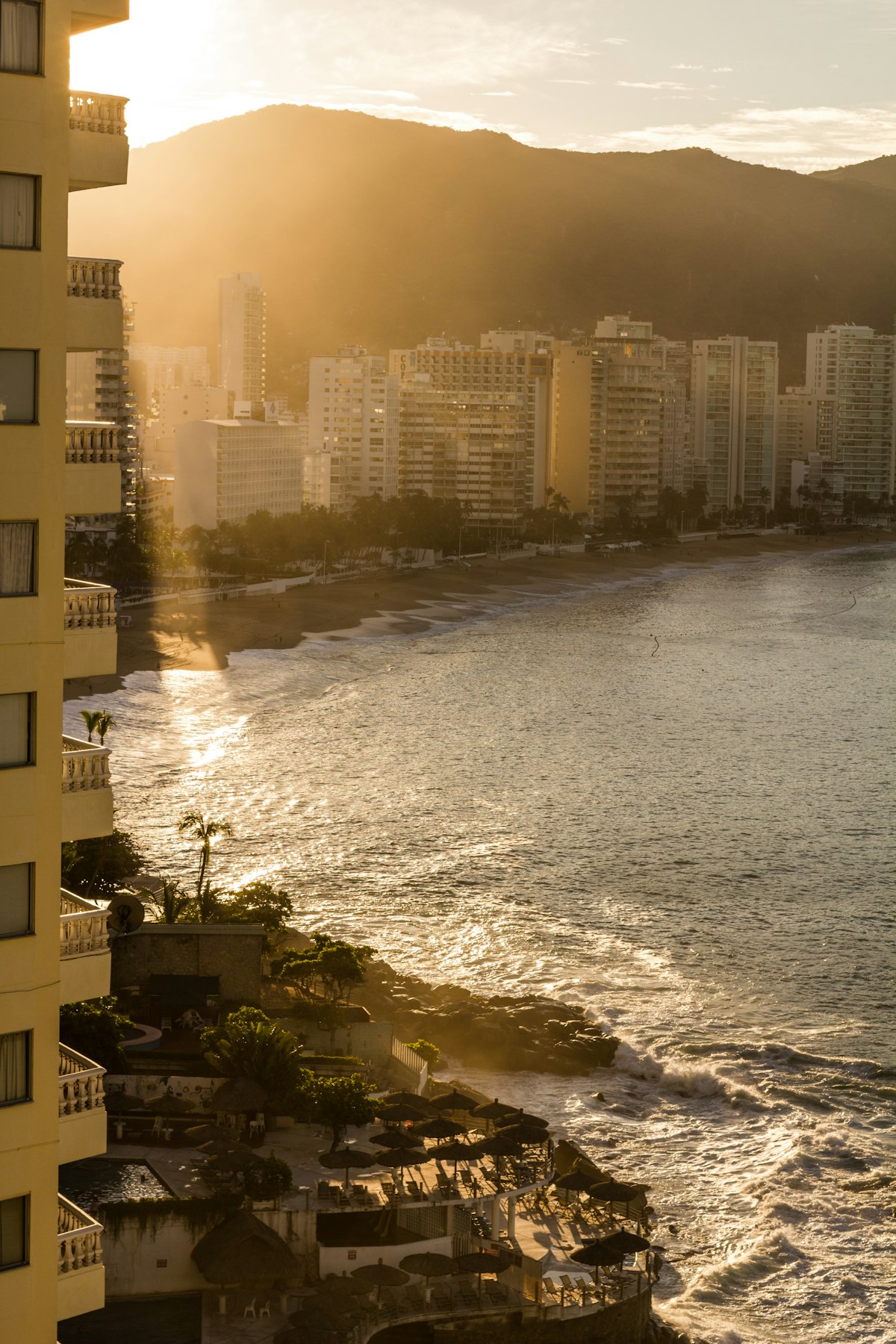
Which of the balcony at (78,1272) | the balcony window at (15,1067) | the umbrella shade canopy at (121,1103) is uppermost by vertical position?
the balcony window at (15,1067)

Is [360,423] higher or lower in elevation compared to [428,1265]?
higher

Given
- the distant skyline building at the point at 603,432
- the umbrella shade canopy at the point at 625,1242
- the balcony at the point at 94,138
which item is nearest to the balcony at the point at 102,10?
the balcony at the point at 94,138

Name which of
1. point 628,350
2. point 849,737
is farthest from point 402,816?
point 628,350

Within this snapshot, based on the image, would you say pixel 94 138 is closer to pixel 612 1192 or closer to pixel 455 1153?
pixel 455 1153

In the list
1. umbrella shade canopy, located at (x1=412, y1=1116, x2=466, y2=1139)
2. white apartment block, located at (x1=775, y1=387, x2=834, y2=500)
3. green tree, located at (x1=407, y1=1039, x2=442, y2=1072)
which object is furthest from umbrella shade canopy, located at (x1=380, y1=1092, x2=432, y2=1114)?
white apartment block, located at (x1=775, y1=387, x2=834, y2=500)

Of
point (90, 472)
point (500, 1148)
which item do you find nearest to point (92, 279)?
point (90, 472)

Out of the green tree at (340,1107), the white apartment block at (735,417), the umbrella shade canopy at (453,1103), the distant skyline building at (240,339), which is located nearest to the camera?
the green tree at (340,1107)

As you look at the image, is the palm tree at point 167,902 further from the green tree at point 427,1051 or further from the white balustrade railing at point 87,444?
the white balustrade railing at point 87,444

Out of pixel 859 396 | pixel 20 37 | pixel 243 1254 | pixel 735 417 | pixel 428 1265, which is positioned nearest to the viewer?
pixel 20 37
